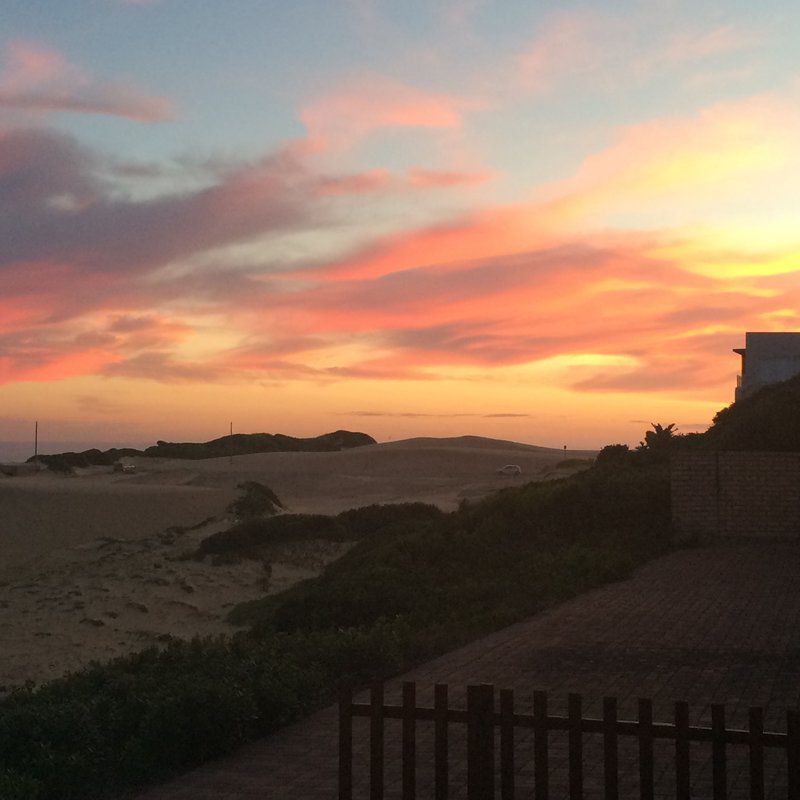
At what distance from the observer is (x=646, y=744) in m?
5.25

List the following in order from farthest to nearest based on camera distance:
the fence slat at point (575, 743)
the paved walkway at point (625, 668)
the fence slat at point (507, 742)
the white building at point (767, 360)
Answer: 1. the white building at point (767, 360)
2. the paved walkway at point (625, 668)
3. the fence slat at point (507, 742)
4. the fence slat at point (575, 743)

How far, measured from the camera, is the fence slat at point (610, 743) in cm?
517

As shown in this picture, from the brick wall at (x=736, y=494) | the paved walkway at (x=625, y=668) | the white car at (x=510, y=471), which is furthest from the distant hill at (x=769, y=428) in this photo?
the white car at (x=510, y=471)

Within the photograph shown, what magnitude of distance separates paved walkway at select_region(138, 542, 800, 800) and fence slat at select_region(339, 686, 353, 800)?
22.3 inches

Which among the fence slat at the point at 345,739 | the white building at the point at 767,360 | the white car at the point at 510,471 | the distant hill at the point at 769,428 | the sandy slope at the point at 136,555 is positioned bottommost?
the sandy slope at the point at 136,555

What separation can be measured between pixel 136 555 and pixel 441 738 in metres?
28.7

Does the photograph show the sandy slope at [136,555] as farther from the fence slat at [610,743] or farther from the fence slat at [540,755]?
the fence slat at [610,743]

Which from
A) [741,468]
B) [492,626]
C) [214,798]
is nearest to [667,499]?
[741,468]

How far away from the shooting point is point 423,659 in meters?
11.0

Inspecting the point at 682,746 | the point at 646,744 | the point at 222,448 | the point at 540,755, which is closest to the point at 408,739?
the point at 540,755

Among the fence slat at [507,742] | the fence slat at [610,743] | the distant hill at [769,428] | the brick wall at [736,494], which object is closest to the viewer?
the fence slat at [610,743]

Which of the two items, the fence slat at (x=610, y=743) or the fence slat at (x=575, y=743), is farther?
the fence slat at (x=575, y=743)

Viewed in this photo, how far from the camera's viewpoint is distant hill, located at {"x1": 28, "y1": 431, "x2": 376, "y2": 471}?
264 ft

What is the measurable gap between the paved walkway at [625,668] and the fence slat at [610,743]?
1160mm
